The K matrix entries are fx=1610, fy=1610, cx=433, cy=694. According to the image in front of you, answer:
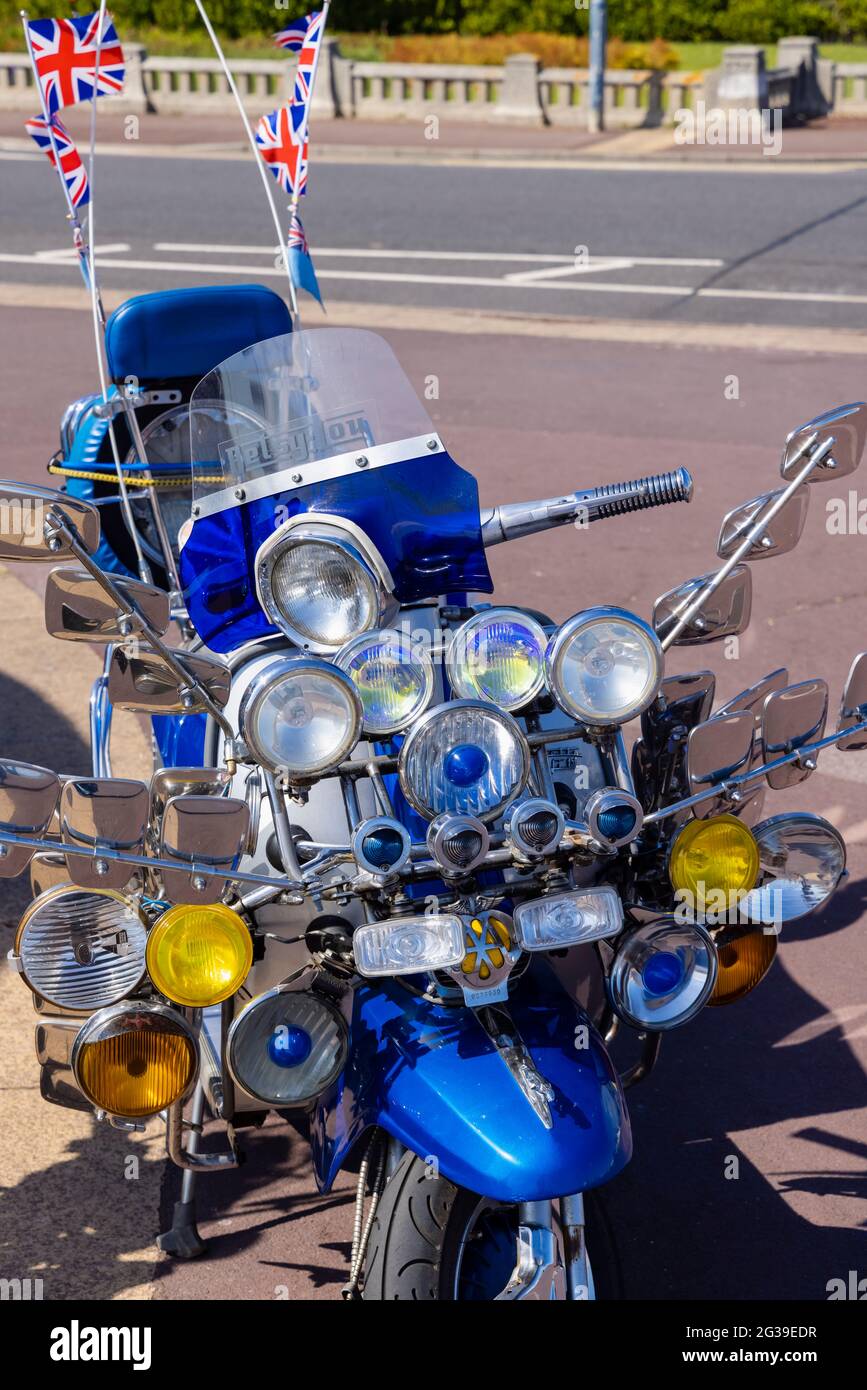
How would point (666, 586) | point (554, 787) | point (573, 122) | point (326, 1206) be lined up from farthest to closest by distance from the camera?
1. point (573, 122)
2. point (666, 586)
3. point (326, 1206)
4. point (554, 787)

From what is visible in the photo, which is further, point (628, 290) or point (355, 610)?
point (628, 290)

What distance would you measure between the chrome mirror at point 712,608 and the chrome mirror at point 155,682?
82cm

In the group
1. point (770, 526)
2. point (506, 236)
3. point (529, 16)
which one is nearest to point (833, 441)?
point (770, 526)

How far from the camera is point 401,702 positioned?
2.66 meters

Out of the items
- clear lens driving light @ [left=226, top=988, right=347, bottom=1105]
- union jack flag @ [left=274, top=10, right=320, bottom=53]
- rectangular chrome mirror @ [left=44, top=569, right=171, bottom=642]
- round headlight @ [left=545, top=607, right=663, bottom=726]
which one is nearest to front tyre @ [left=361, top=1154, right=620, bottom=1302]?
clear lens driving light @ [left=226, top=988, right=347, bottom=1105]

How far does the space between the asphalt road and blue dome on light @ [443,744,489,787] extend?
32.5ft

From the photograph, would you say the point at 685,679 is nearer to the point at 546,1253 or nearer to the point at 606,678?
the point at 606,678

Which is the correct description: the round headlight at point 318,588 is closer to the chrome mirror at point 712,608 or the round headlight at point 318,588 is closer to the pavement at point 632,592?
the chrome mirror at point 712,608

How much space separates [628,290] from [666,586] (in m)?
6.46

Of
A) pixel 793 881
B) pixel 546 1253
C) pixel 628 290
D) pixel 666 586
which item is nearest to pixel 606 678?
pixel 793 881

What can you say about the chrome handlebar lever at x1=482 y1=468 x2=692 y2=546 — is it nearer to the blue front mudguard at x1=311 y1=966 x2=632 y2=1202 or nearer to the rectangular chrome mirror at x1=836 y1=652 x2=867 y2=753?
the rectangular chrome mirror at x1=836 y1=652 x2=867 y2=753

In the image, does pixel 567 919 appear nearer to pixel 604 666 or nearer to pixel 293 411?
pixel 604 666

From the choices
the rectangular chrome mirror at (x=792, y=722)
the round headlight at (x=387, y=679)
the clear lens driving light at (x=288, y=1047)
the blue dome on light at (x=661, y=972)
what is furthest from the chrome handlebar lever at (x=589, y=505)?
the clear lens driving light at (x=288, y=1047)

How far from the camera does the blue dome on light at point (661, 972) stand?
2.85m
